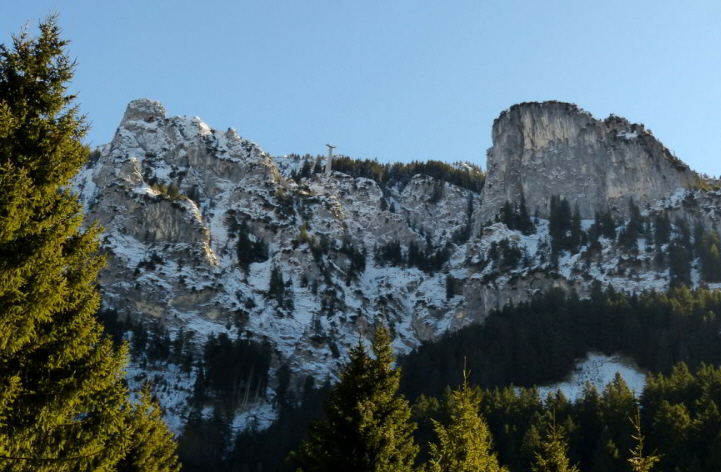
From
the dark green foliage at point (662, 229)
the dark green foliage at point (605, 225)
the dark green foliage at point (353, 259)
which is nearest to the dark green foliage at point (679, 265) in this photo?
the dark green foliage at point (662, 229)

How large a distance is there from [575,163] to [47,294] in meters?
183

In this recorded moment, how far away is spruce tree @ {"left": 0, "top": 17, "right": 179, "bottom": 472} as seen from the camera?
40.4ft

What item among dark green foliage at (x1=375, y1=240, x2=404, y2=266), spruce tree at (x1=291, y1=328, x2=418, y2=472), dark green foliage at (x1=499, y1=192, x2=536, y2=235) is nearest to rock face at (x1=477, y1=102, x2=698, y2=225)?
dark green foliage at (x1=499, y1=192, x2=536, y2=235)

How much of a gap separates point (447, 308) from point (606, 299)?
53923mm

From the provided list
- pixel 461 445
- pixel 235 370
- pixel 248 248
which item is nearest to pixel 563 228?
pixel 248 248

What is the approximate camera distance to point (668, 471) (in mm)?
61781

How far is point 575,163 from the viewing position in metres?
183

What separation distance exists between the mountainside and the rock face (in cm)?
39

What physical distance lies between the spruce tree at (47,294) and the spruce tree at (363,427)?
777 centimetres

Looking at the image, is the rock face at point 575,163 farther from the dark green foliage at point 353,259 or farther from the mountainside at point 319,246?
the dark green foliage at point 353,259

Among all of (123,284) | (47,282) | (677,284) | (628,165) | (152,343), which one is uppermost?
(628,165)

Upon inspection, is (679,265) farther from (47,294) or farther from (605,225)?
(47,294)

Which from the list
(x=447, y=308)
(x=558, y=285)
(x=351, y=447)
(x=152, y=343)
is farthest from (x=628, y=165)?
(x=351, y=447)

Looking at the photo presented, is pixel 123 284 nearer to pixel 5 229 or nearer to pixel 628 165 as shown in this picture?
pixel 628 165
